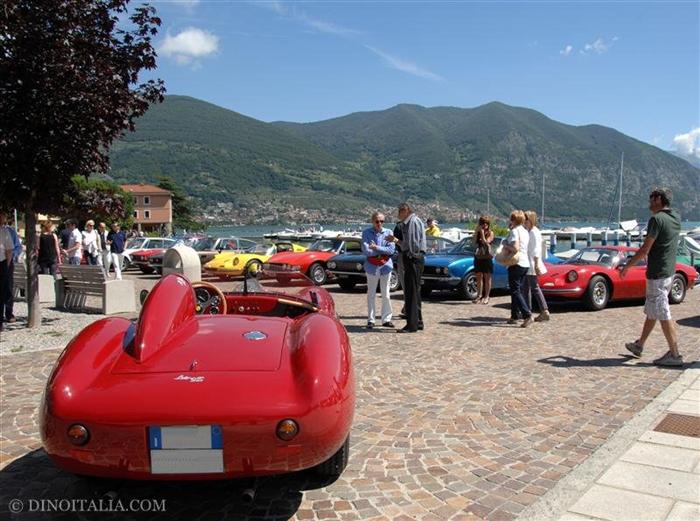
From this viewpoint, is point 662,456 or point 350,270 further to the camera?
point 350,270

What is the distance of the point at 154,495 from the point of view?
11.1 feet

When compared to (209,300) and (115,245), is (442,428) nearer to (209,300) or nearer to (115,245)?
(209,300)

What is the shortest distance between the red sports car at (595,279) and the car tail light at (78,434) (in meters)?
9.52

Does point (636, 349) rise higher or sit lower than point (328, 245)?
lower

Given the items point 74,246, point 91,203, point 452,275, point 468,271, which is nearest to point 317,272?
point 452,275

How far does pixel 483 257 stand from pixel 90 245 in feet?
34.4

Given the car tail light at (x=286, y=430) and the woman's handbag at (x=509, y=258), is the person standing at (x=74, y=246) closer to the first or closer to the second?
the woman's handbag at (x=509, y=258)

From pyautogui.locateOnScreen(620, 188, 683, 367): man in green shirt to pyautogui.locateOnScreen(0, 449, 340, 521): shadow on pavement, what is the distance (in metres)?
4.42

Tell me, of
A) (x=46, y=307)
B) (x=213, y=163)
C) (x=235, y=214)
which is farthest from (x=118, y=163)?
(x=46, y=307)

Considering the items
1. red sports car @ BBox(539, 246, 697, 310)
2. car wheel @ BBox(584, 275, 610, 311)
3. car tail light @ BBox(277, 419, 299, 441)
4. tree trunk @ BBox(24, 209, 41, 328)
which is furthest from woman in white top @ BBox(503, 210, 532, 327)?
tree trunk @ BBox(24, 209, 41, 328)

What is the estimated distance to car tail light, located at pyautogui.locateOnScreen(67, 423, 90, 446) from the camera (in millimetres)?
2777

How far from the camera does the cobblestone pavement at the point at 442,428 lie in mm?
3309

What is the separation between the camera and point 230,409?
2.79m

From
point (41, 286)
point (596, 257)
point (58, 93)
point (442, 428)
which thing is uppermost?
point (58, 93)
